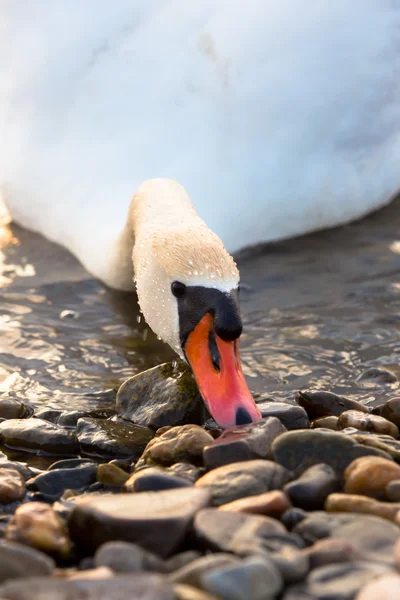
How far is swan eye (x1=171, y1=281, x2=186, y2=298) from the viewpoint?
5.50 metres

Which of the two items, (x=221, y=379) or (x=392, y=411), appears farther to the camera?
(x=392, y=411)

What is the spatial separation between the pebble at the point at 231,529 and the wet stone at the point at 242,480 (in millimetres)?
364

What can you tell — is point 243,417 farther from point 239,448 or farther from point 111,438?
point 111,438

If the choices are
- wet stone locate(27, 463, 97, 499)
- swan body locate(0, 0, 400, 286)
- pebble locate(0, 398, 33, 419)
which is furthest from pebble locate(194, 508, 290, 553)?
swan body locate(0, 0, 400, 286)

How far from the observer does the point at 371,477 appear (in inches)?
169

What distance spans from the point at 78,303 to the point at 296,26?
3.10 meters

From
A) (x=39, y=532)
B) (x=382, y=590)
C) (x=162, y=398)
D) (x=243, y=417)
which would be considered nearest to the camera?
(x=382, y=590)

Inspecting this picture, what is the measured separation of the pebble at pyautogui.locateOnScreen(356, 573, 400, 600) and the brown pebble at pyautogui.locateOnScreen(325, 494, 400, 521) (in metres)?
0.76

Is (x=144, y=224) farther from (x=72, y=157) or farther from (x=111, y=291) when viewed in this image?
(x=72, y=157)

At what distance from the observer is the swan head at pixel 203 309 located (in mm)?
5195

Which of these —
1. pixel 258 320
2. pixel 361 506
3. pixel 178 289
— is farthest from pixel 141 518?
pixel 258 320

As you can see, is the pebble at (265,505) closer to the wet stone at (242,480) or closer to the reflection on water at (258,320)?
the wet stone at (242,480)

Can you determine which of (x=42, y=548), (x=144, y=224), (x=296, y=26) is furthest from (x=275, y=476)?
(x=296, y=26)

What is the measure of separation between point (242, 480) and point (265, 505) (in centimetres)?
30
